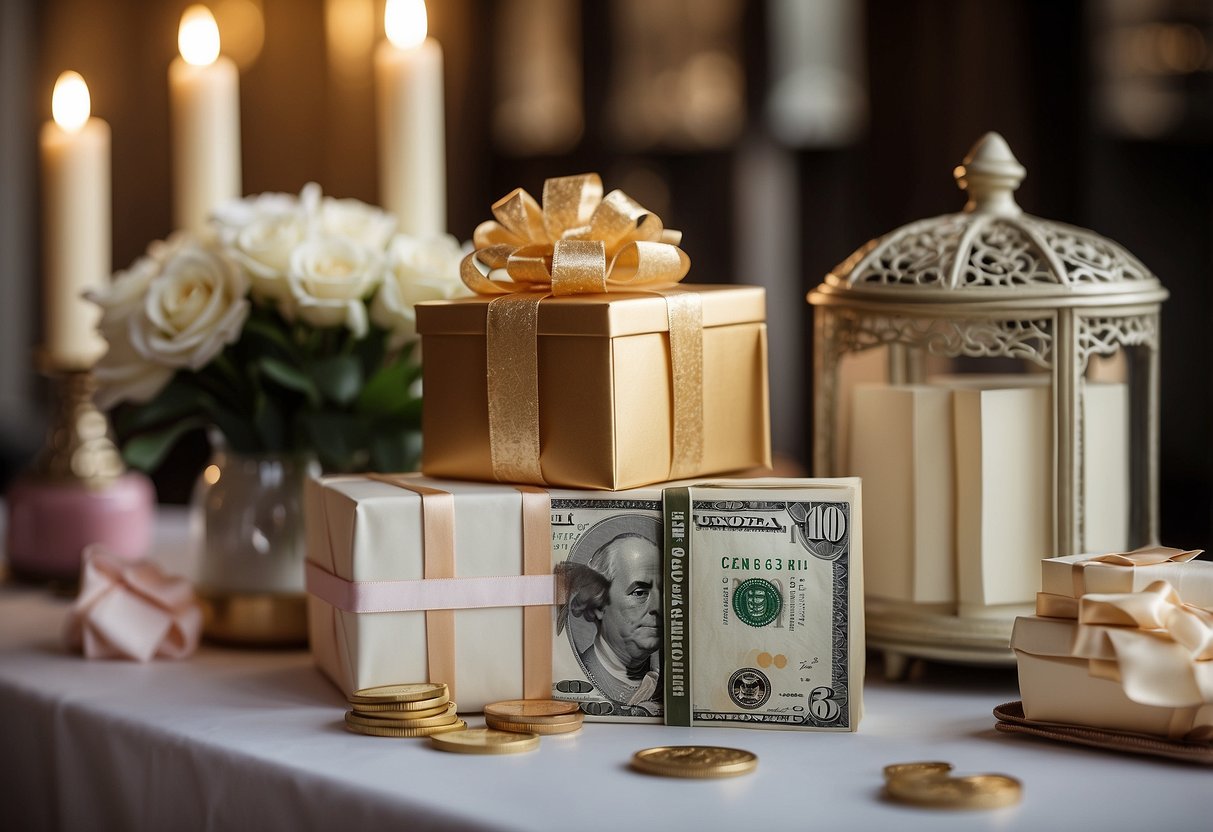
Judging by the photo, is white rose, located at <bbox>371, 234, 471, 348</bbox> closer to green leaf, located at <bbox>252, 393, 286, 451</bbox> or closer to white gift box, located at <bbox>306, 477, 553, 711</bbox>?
green leaf, located at <bbox>252, 393, 286, 451</bbox>

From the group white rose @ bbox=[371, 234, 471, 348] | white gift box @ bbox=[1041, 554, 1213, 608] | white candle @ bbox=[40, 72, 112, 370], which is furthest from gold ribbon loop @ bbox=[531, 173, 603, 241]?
white candle @ bbox=[40, 72, 112, 370]

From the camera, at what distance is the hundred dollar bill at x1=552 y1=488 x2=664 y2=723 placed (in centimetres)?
92

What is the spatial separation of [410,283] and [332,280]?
0.07 m

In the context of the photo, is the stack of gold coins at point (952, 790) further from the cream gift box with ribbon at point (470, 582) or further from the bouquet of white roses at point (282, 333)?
the bouquet of white roses at point (282, 333)

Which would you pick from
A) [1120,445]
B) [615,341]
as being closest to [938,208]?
[1120,445]

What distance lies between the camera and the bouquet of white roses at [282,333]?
1096mm

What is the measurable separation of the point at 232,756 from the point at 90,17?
4.44 meters

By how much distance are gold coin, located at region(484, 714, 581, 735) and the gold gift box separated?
17cm

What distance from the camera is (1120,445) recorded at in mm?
1044

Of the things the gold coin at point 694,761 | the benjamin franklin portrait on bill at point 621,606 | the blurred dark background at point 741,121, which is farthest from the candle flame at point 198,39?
the blurred dark background at point 741,121

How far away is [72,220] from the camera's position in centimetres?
137

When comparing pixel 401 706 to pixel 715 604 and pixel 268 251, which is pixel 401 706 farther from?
pixel 268 251

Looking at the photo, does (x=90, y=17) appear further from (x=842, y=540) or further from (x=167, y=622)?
(x=842, y=540)

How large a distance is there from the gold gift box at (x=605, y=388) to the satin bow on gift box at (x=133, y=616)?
0.93 feet
